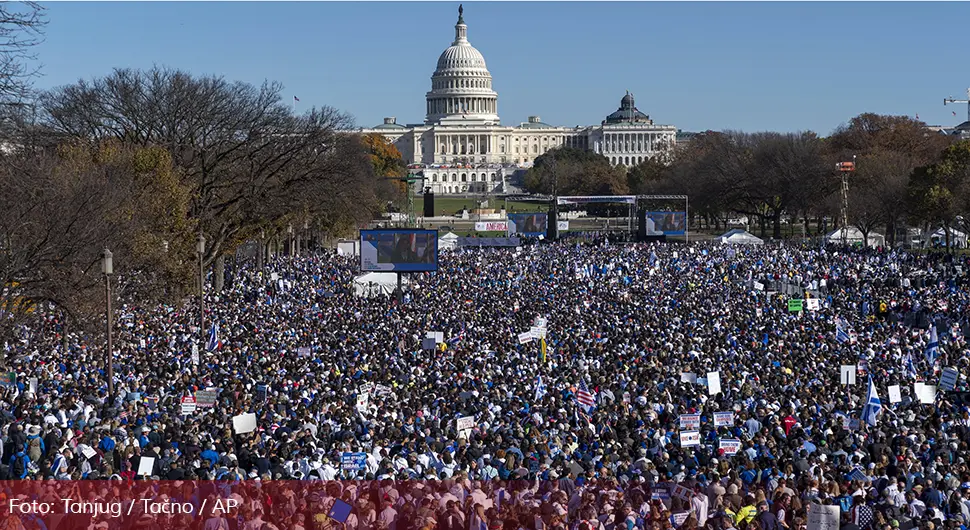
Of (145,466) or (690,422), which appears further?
(690,422)

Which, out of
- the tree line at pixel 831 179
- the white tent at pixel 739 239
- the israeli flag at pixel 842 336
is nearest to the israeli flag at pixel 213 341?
the israeli flag at pixel 842 336

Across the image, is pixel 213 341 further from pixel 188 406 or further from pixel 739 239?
pixel 739 239

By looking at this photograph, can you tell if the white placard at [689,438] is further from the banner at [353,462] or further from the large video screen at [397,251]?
the large video screen at [397,251]

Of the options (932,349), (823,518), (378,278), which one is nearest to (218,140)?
(378,278)

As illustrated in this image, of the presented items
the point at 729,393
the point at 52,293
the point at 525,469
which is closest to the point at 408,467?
the point at 525,469

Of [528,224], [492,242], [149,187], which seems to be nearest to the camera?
[149,187]

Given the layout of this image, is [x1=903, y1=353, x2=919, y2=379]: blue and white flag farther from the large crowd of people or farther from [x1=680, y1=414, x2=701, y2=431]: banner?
[x1=680, y1=414, x2=701, y2=431]: banner

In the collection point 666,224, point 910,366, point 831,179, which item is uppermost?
point 831,179

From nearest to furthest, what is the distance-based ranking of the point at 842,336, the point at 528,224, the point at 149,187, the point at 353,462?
the point at 353,462 → the point at 842,336 → the point at 149,187 → the point at 528,224
